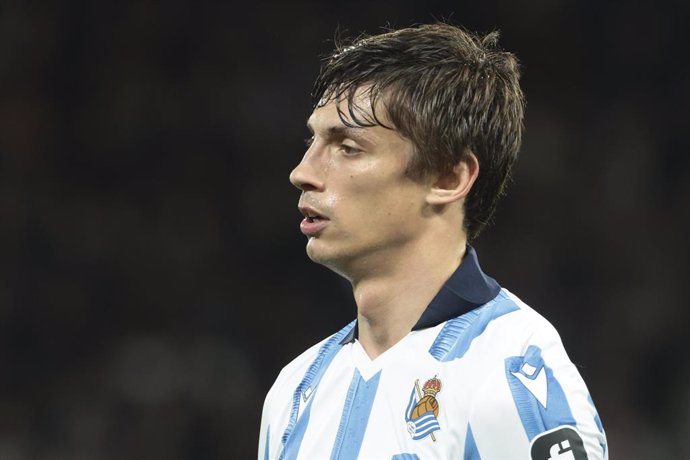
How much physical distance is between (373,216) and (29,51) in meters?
5.52

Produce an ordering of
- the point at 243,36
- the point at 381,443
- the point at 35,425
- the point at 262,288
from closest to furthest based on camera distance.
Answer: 1. the point at 381,443
2. the point at 35,425
3. the point at 262,288
4. the point at 243,36

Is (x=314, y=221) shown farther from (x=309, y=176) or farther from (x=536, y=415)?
(x=536, y=415)

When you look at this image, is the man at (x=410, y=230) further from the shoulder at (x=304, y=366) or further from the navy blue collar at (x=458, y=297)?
the shoulder at (x=304, y=366)

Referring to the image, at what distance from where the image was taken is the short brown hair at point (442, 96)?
8.45 ft

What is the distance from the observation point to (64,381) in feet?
21.9

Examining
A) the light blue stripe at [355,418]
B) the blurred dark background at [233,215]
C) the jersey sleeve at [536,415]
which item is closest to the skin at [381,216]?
the light blue stripe at [355,418]

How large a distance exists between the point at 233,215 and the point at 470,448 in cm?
522

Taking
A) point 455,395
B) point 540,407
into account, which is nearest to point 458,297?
point 455,395

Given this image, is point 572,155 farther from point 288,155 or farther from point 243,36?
point 243,36

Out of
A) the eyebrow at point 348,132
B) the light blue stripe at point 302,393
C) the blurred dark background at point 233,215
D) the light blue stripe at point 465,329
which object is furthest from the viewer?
the blurred dark background at point 233,215

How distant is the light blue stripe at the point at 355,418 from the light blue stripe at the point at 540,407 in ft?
1.36

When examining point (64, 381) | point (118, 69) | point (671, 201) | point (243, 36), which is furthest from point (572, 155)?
point (64, 381)

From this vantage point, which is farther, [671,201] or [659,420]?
[671,201]

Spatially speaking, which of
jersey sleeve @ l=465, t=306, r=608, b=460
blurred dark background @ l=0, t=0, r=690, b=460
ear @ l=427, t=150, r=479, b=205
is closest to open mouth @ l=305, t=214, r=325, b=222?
ear @ l=427, t=150, r=479, b=205
